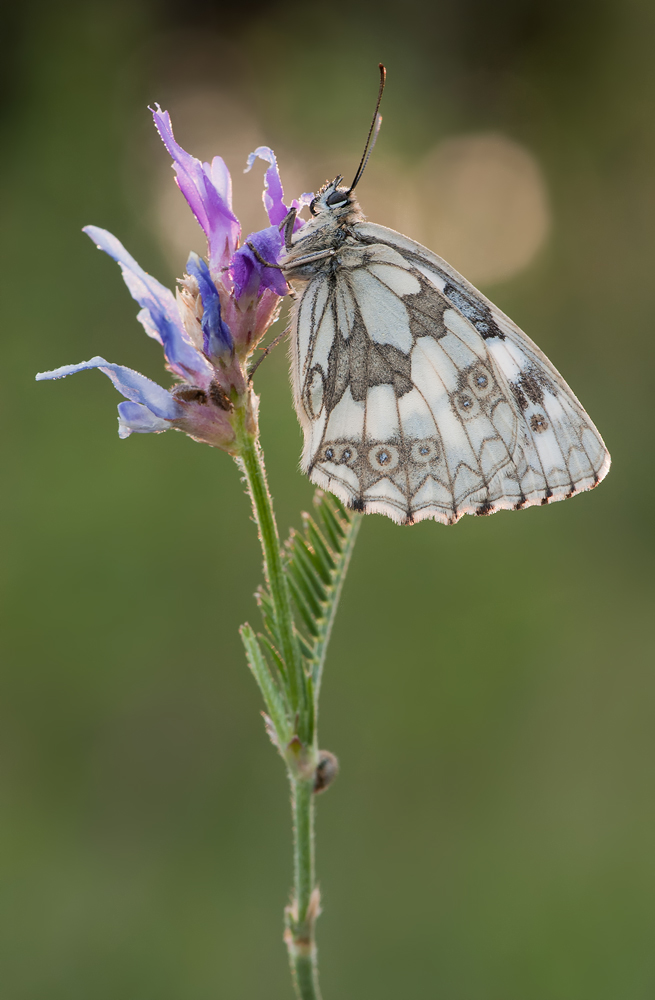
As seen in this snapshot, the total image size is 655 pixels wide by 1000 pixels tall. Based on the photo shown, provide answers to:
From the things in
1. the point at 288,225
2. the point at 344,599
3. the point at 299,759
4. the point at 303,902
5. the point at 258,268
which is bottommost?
the point at 303,902

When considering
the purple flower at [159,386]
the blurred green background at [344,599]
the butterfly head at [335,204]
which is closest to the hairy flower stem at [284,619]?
the purple flower at [159,386]

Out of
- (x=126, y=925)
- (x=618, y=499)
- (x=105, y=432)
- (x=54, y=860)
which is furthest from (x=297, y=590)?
(x=618, y=499)

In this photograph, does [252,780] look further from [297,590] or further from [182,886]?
[297,590]

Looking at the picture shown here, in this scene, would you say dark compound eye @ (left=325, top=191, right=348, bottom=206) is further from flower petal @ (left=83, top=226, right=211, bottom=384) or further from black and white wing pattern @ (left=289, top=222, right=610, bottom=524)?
flower petal @ (left=83, top=226, right=211, bottom=384)

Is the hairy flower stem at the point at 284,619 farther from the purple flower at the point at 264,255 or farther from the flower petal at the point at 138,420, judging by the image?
the purple flower at the point at 264,255

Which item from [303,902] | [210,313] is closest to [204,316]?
[210,313]

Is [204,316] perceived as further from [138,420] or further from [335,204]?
[335,204]
